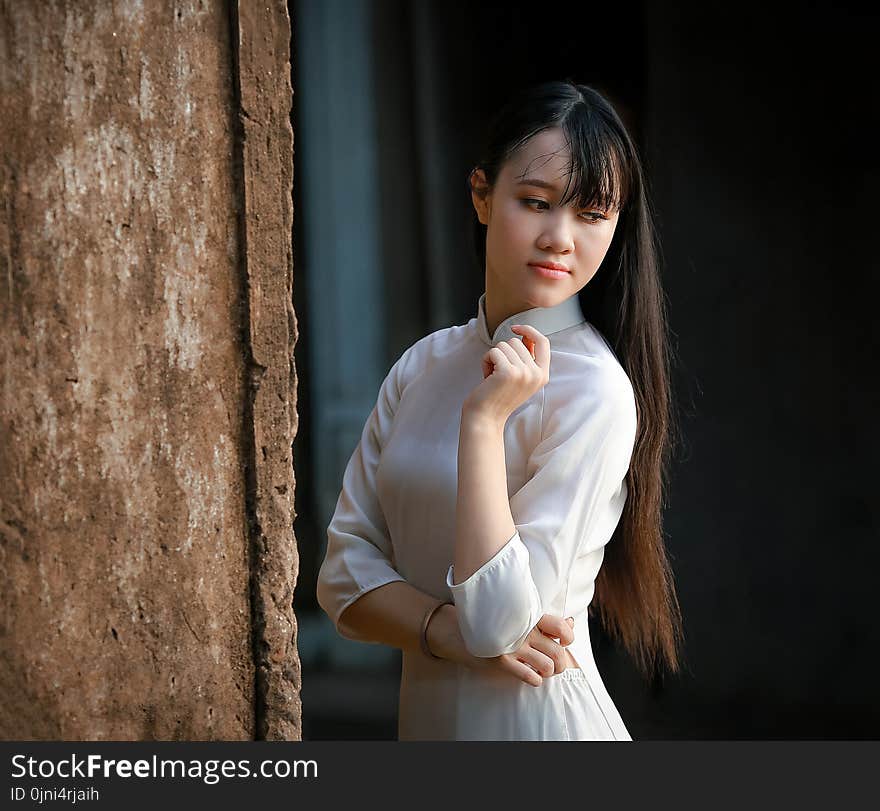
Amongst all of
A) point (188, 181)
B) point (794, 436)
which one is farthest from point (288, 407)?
point (794, 436)

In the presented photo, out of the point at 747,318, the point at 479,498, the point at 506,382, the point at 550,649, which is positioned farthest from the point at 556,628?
the point at 747,318

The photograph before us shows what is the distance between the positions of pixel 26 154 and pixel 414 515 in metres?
0.78

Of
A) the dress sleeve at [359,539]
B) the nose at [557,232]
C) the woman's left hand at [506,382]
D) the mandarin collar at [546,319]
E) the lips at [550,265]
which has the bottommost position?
the dress sleeve at [359,539]

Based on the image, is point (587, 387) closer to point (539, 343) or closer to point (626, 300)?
point (539, 343)

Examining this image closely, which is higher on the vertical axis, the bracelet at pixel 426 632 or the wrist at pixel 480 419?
the wrist at pixel 480 419

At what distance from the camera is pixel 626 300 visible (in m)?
1.93

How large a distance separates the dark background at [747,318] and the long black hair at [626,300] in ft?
9.00

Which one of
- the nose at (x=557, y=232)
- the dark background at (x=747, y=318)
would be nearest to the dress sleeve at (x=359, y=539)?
the nose at (x=557, y=232)

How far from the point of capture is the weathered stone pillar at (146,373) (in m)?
1.84

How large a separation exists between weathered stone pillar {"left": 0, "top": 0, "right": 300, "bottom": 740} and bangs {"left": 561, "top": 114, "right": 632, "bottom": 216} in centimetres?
55

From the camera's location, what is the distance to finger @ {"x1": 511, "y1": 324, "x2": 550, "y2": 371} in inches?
68.2

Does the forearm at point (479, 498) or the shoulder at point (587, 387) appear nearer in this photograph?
the forearm at point (479, 498)

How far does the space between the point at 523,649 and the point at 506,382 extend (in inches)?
15.3

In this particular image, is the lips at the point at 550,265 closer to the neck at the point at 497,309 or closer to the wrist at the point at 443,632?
the neck at the point at 497,309
